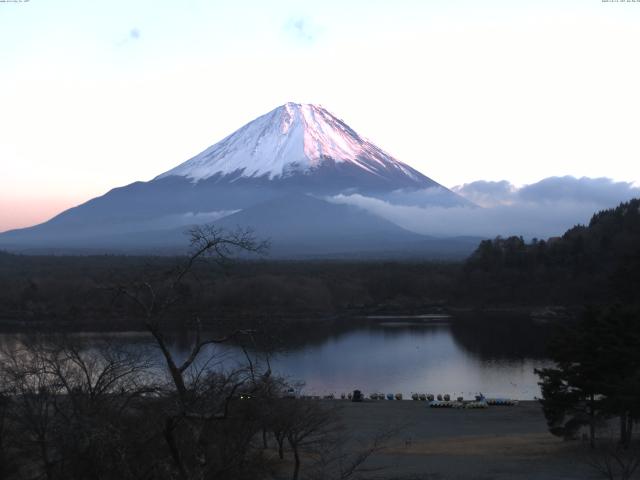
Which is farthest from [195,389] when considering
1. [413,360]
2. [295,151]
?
[295,151]

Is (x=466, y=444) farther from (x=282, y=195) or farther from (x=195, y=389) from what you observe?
(x=282, y=195)

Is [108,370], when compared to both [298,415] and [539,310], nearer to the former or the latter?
[298,415]

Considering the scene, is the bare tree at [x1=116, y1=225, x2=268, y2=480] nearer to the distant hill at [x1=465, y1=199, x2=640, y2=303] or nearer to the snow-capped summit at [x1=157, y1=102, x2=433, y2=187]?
the distant hill at [x1=465, y1=199, x2=640, y2=303]

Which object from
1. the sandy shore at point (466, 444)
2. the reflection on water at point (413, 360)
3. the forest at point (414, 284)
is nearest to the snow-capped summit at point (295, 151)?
the forest at point (414, 284)

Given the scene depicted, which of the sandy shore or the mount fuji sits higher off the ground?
the mount fuji

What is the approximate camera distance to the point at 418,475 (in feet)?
34.2

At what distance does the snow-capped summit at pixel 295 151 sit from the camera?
117 meters

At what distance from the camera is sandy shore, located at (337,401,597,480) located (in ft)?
34.7

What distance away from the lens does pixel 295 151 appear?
412 ft

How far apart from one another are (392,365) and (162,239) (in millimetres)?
97583

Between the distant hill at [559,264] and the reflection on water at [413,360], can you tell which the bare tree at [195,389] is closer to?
the reflection on water at [413,360]

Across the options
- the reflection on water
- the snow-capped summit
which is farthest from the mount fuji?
the reflection on water

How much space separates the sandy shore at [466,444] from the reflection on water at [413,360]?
2614 millimetres

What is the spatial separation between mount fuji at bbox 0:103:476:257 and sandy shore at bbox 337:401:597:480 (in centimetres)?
9007
